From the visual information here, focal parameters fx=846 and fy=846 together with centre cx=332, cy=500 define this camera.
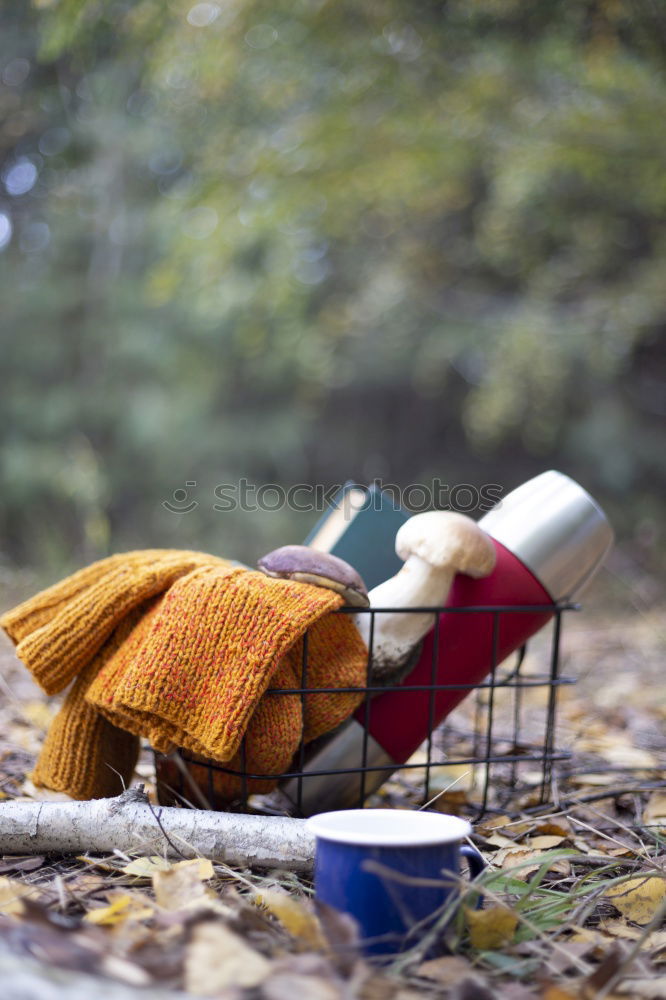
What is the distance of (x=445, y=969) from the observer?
572 millimetres

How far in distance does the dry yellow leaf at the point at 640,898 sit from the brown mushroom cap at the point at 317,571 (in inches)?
14.1

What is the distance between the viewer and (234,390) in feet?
24.8

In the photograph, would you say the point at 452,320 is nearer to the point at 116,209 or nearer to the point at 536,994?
the point at 116,209

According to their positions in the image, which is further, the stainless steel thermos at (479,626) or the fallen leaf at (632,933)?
the stainless steel thermos at (479,626)

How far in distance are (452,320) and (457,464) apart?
1546 millimetres

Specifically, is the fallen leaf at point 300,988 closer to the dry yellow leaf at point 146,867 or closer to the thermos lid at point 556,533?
the dry yellow leaf at point 146,867

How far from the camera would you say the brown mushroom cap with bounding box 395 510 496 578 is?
906mm

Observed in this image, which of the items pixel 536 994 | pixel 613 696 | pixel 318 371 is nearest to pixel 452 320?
pixel 318 371

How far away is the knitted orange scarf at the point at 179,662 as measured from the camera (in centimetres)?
79

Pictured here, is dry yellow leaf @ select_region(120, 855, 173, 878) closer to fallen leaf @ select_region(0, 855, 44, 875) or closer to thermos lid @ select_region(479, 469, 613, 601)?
fallen leaf @ select_region(0, 855, 44, 875)

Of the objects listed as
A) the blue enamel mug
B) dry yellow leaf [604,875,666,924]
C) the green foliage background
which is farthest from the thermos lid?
the green foliage background

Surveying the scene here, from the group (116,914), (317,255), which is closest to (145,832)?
(116,914)

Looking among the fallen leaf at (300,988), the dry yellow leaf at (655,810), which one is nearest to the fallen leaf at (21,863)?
the fallen leaf at (300,988)

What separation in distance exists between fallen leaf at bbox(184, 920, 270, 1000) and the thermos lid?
0.59 metres
